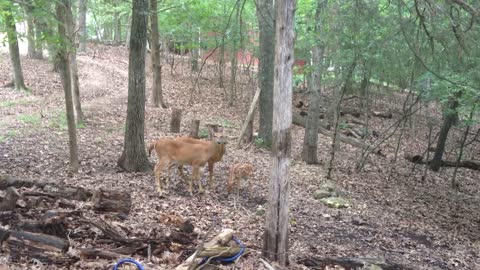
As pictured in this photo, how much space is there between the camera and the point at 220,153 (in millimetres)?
8828

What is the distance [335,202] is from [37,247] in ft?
22.3

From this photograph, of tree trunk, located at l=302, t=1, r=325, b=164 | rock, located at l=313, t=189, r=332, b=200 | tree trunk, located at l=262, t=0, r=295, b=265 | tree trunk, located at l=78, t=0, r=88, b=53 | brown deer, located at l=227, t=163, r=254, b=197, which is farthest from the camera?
tree trunk, located at l=78, t=0, r=88, b=53

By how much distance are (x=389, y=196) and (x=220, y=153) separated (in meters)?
5.71

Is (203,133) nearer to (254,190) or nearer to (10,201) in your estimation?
(254,190)

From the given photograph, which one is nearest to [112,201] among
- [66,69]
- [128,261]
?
[128,261]

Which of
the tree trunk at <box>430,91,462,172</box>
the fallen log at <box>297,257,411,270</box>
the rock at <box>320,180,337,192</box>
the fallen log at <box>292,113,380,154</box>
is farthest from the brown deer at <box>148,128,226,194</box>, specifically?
the fallen log at <box>292,113,380,154</box>

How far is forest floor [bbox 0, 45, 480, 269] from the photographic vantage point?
7438 mm

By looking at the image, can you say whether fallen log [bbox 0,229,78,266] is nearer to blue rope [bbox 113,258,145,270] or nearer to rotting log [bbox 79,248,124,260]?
rotting log [bbox 79,248,124,260]

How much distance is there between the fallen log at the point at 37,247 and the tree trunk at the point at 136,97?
439cm

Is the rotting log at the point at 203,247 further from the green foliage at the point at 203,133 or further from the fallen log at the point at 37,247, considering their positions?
the green foliage at the point at 203,133

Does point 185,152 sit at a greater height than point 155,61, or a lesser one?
lesser

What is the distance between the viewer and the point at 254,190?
32.3ft

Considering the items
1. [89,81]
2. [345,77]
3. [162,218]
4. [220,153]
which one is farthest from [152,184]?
[89,81]

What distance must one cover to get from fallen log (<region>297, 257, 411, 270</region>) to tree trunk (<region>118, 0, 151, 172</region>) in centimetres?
444
